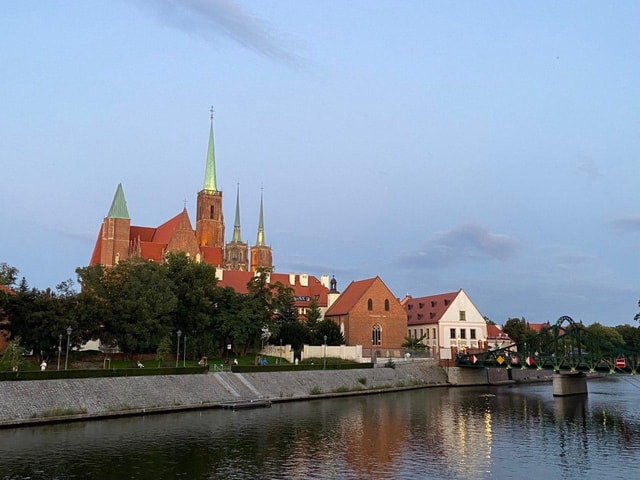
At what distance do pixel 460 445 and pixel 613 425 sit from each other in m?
15.0

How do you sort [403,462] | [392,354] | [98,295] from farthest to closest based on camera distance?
[392,354] → [98,295] → [403,462]

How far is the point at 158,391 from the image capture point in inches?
1919

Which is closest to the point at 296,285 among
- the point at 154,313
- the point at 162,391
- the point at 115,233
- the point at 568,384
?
the point at 115,233

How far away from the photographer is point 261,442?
35000 millimetres

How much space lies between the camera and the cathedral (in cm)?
11438

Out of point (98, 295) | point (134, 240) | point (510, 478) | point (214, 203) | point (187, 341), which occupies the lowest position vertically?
point (510, 478)

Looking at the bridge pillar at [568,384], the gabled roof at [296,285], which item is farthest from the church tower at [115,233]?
the bridge pillar at [568,384]

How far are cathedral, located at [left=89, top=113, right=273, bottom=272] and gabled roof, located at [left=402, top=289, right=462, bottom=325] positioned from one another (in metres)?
34.0

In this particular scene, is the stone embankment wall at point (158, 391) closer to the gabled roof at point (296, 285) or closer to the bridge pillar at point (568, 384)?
the bridge pillar at point (568, 384)

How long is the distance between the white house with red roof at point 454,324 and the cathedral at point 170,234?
40824mm

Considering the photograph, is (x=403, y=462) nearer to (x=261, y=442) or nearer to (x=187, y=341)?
(x=261, y=442)

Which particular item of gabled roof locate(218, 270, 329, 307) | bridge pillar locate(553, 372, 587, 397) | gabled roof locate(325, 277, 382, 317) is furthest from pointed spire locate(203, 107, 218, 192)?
bridge pillar locate(553, 372, 587, 397)

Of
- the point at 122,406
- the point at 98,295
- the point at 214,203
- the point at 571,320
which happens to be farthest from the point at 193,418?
the point at 214,203

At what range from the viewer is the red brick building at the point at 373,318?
88.1 metres
